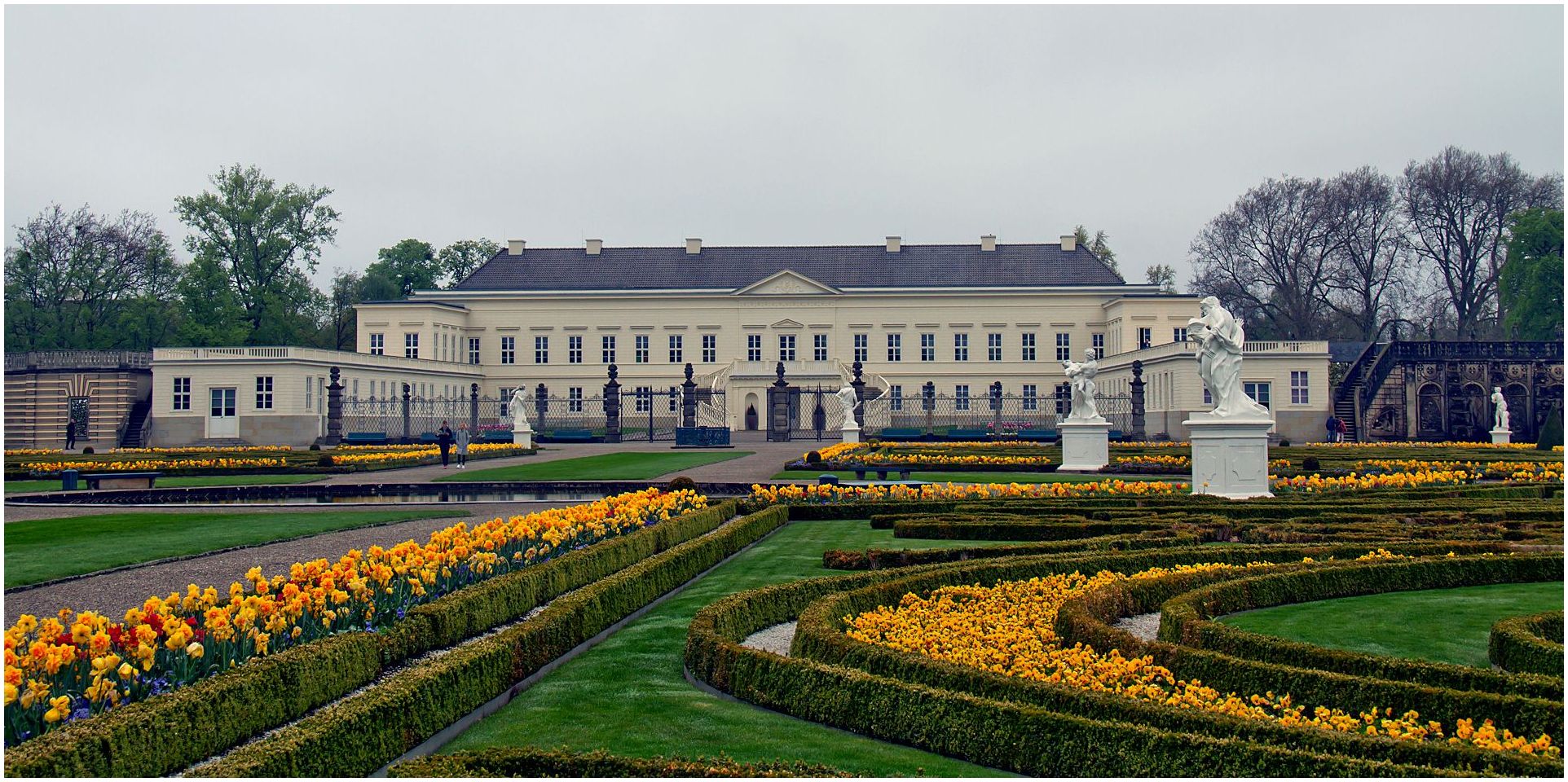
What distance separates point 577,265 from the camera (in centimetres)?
6931

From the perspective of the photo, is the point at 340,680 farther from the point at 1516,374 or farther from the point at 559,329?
the point at 559,329

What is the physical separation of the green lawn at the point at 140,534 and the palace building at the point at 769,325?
41.6m

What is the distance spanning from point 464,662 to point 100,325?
203 feet

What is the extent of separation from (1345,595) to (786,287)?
5653 cm

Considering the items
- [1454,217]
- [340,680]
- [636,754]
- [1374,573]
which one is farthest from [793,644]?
[1454,217]

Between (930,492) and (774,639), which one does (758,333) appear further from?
(774,639)

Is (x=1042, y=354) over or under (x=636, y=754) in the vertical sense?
over

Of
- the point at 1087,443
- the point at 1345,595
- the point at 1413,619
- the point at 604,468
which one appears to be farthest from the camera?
the point at 604,468

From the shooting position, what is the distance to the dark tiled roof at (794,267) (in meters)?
67.4

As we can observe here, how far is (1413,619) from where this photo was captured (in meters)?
9.23

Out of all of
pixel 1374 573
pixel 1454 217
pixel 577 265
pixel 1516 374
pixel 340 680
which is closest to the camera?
pixel 340 680

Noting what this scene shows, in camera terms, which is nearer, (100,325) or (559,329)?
(100,325)

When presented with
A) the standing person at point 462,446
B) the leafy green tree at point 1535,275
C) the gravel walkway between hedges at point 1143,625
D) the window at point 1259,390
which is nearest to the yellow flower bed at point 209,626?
the gravel walkway between hedges at point 1143,625

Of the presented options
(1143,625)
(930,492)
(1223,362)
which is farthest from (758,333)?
(1143,625)
